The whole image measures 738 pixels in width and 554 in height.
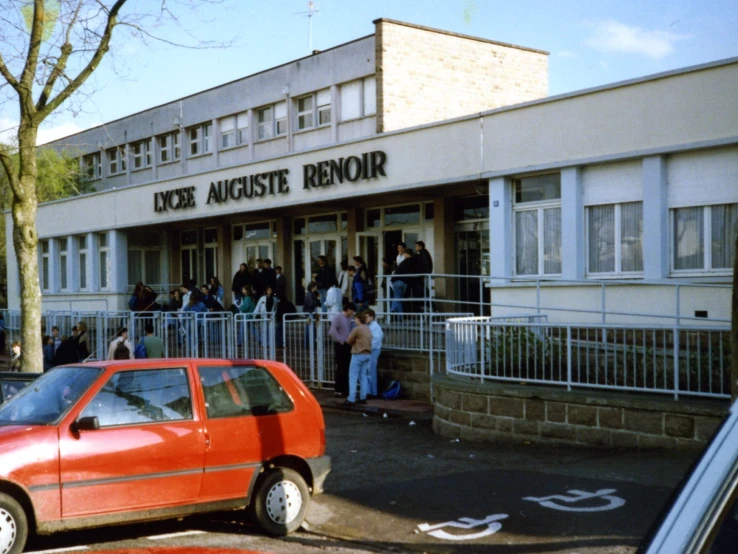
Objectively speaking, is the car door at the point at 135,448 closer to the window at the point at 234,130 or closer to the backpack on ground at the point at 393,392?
the backpack on ground at the point at 393,392

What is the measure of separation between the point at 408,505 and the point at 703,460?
25.6ft

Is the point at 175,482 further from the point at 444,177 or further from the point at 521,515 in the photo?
the point at 444,177

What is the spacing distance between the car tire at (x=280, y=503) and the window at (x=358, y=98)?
19.6 meters

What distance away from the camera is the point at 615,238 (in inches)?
674

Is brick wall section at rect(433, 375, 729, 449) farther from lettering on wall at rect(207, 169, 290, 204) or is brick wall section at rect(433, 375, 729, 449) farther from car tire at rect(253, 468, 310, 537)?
lettering on wall at rect(207, 169, 290, 204)

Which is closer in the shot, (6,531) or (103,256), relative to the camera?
(6,531)

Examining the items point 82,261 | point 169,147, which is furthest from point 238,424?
point 82,261

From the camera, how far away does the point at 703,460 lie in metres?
1.54

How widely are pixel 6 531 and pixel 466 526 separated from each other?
373cm

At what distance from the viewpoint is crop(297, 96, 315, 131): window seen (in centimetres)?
2962

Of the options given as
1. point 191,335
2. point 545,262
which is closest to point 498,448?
point 545,262

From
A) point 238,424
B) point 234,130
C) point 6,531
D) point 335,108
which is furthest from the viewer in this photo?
point 234,130

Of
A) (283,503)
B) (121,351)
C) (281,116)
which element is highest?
(281,116)

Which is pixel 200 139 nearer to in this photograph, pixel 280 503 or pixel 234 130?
pixel 234 130
